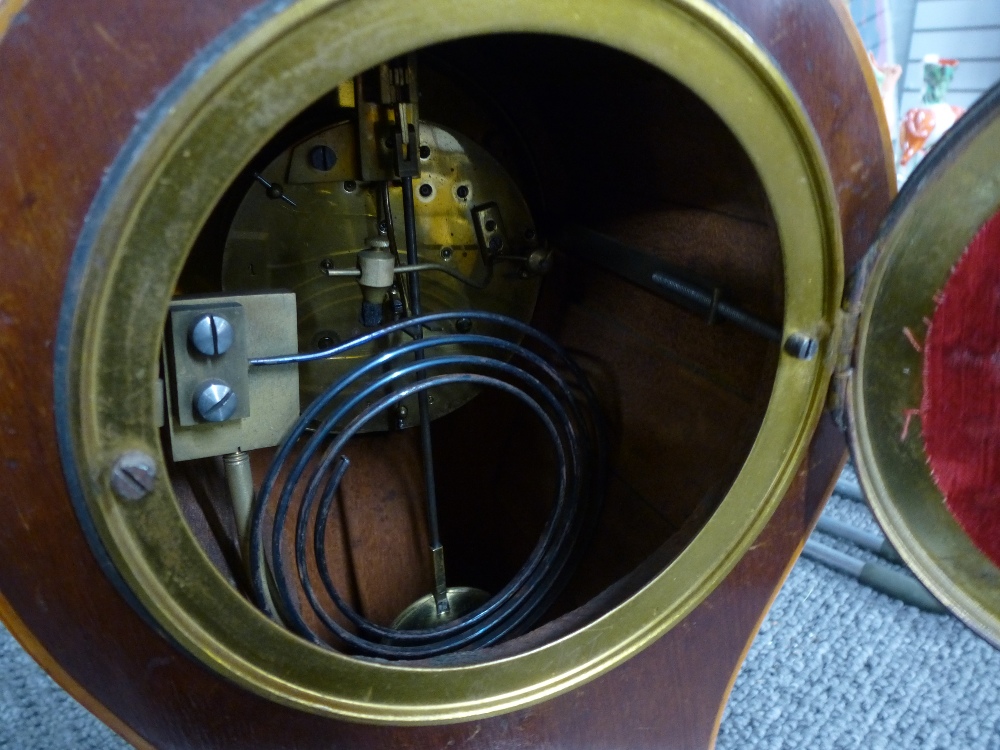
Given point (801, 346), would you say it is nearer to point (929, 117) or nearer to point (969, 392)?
point (969, 392)

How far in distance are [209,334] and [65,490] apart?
0.14 m

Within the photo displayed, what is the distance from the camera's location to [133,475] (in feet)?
1.59

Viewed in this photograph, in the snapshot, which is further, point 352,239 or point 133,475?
point 352,239

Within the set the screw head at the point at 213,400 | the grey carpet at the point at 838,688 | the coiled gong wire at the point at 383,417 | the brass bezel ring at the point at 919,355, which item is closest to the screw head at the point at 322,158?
the coiled gong wire at the point at 383,417

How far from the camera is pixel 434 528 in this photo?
86 cm

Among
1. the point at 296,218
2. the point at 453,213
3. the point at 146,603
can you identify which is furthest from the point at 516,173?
the point at 146,603

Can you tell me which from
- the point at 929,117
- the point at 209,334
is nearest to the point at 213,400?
the point at 209,334

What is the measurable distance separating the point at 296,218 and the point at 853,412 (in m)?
0.53

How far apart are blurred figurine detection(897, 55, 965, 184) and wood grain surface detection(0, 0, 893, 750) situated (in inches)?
44.0

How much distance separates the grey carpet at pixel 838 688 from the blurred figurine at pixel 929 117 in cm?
87

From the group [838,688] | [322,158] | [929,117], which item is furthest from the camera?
[929,117]

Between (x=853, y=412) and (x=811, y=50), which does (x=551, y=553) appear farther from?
A: (x=811, y=50)

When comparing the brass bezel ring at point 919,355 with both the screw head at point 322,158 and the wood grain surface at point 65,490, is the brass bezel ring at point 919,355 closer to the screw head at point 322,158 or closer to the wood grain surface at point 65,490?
the wood grain surface at point 65,490

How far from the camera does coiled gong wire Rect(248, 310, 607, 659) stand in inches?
26.3
